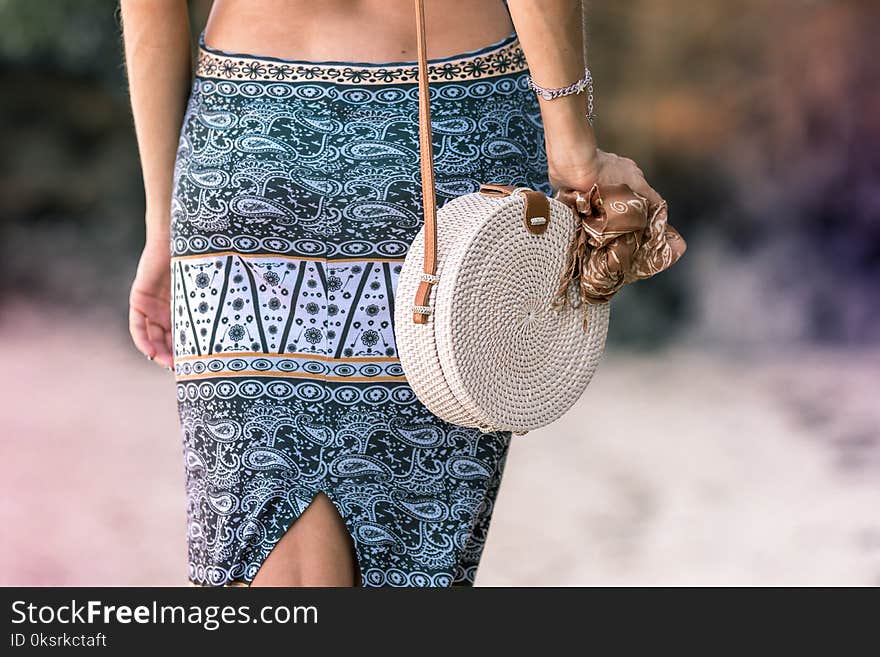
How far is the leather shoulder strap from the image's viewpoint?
1302mm

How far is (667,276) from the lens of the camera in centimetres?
548

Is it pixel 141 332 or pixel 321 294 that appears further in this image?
pixel 141 332

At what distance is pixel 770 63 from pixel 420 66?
423cm

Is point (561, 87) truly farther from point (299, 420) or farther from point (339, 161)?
point (299, 420)

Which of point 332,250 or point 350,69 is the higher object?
point 350,69

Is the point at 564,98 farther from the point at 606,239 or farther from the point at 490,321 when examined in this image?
the point at 490,321

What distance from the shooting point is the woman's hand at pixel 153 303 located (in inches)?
66.9

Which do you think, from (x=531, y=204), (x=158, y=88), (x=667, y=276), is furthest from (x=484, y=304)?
(x=667, y=276)

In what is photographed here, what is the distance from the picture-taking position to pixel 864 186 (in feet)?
17.5

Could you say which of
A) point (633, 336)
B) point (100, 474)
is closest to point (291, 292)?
point (100, 474)

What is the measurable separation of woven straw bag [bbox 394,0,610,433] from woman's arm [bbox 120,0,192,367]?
383 mm

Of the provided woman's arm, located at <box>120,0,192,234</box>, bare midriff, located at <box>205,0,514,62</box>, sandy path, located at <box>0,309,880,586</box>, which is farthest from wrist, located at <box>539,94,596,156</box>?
sandy path, located at <box>0,309,880,586</box>

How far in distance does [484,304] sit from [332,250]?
0.21 meters

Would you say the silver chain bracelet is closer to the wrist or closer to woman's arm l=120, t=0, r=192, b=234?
the wrist
